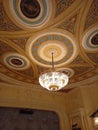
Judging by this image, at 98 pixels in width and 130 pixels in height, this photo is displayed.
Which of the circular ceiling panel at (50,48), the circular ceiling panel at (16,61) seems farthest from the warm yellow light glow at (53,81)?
the circular ceiling panel at (16,61)

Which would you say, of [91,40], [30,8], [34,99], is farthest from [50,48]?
[34,99]

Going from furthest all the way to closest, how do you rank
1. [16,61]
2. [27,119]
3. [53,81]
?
[27,119], [16,61], [53,81]

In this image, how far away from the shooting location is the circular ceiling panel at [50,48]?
4.23 metres

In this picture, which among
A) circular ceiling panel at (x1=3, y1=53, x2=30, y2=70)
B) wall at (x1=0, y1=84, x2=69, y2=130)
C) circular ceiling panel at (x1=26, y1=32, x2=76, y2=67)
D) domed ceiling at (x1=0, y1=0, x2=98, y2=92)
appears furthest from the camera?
wall at (x1=0, y1=84, x2=69, y2=130)

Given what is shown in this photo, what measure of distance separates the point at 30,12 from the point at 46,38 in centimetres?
106

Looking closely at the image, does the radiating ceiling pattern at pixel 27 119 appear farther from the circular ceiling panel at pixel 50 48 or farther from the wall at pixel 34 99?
the circular ceiling panel at pixel 50 48

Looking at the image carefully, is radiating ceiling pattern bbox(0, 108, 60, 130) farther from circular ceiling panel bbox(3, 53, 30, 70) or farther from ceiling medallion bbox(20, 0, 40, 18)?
ceiling medallion bbox(20, 0, 40, 18)

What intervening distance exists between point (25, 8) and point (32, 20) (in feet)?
1.18

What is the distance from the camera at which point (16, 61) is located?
5.14 meters

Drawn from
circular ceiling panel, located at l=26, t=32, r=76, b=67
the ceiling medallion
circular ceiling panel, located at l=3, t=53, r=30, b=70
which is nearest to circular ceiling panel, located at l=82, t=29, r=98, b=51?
Answer: circular ceiling panel, located at l=26, t=32, r=76, b=67

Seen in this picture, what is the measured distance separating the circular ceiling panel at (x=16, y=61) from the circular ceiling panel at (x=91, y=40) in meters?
2.25

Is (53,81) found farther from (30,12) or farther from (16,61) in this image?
(30,12)

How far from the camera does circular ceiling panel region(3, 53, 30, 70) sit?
192 inches

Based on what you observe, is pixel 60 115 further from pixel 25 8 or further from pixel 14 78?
pixel 25 8
